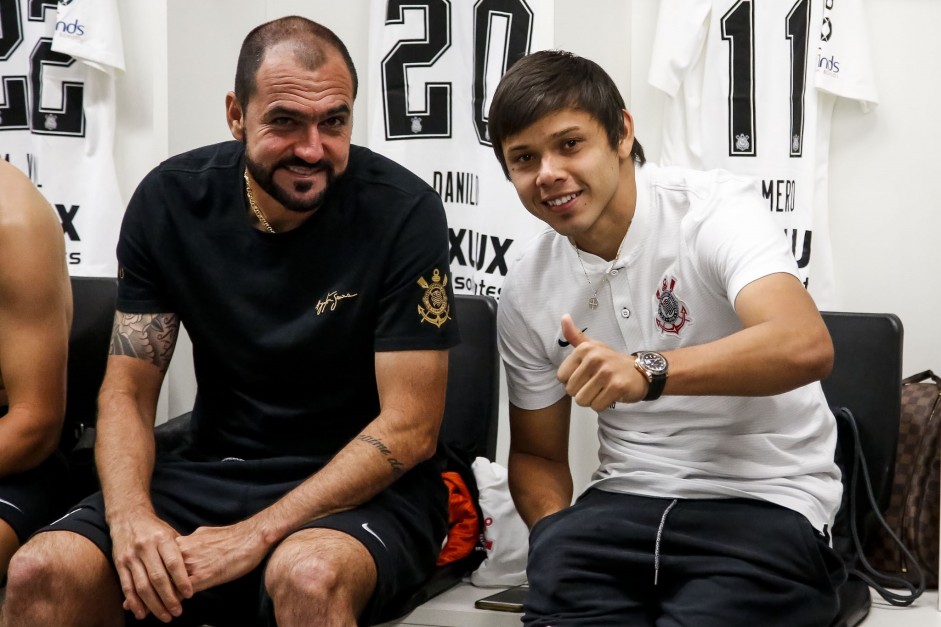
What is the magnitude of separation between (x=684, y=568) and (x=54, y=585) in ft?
3.14

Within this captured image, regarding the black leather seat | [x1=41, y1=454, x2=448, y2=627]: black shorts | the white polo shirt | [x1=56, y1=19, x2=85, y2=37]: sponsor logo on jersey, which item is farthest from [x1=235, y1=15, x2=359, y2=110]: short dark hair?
[x1=56, y1=19, x2=85, y2=37]: sponsor logo on jersey

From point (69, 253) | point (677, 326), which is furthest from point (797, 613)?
point (69, 253)

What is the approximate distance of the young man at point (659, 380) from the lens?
1.57 m

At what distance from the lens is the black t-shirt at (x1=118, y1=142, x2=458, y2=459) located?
1921 millimetres

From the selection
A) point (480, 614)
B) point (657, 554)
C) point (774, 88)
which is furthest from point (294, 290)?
point (774, 88)

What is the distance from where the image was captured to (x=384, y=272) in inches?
75.8

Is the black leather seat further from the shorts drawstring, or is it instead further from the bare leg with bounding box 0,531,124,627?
the bare leg with bounding box 0,531,124,627

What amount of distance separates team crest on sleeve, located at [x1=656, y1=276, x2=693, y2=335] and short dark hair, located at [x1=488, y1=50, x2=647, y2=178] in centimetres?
25

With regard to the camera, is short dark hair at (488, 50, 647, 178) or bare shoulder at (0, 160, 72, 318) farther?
bare shoulder at (0, 160, 72, 318)

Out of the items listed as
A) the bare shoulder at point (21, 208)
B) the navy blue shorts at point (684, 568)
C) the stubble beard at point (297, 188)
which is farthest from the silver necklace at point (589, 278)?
the bare shoulder at point (21, 208)

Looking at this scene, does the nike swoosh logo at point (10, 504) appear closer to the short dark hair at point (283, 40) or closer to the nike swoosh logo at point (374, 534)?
the nike swoosh logo at point (374, 534)

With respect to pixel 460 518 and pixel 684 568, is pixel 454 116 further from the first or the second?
pixel 684 568

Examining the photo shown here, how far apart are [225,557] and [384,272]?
0.55m

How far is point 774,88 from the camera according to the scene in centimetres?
295
